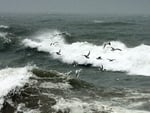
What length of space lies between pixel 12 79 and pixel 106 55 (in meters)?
21.0

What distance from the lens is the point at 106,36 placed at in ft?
157

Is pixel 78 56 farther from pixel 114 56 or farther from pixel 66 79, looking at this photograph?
pixel 66 79

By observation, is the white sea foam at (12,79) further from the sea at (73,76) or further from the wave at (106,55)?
the wave at (106,55)

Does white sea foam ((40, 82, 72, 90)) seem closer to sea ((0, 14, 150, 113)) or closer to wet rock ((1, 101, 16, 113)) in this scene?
sea ((0, 14, 150, 113))

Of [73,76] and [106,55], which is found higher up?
[73,76]

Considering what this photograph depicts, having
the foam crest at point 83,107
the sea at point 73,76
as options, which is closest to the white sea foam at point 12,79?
the sea at point 73,76

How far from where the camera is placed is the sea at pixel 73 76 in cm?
1265

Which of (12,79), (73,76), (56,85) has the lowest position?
(73,76)

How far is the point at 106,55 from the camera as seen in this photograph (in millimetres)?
34281

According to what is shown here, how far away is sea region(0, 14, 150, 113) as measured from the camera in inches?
498

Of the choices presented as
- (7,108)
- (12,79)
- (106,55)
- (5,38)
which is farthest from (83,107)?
(5,38)

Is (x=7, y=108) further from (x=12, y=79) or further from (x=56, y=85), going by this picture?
(x=56, y=85)

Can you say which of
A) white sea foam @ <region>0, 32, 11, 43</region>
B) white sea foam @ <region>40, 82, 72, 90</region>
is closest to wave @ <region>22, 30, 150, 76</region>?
white sea foam @ <region>0, 32, 11, 43</region>

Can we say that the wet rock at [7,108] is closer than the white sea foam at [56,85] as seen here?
Yes
